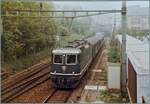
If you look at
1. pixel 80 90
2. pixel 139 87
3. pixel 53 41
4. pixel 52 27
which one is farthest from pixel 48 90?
pixel 53 41

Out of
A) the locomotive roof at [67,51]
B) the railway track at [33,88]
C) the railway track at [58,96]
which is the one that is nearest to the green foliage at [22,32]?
the railway track at [33,88]

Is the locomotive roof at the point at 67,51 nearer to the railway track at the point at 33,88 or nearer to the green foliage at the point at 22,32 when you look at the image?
the railway track at the point at 33,88

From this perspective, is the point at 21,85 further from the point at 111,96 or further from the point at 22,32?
the point at 22,32

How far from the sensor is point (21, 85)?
10016 mm

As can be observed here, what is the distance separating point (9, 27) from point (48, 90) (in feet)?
15.7

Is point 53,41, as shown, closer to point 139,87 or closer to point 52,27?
point 52,27

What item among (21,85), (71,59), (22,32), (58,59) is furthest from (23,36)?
(71,59)

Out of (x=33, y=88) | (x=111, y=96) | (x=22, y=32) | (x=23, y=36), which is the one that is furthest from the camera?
(x=23, y=36)

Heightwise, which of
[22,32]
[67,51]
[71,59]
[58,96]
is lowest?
[58,96]

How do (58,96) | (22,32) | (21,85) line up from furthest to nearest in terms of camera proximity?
1. (22,32)
2. (21,85)
3. (58,96)

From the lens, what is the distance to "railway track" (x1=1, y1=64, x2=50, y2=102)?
854 centimetres

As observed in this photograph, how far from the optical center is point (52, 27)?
60.8ft

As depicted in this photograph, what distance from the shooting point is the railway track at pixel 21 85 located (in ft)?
28.0

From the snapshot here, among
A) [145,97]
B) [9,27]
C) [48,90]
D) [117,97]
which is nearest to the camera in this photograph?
[145,97]
